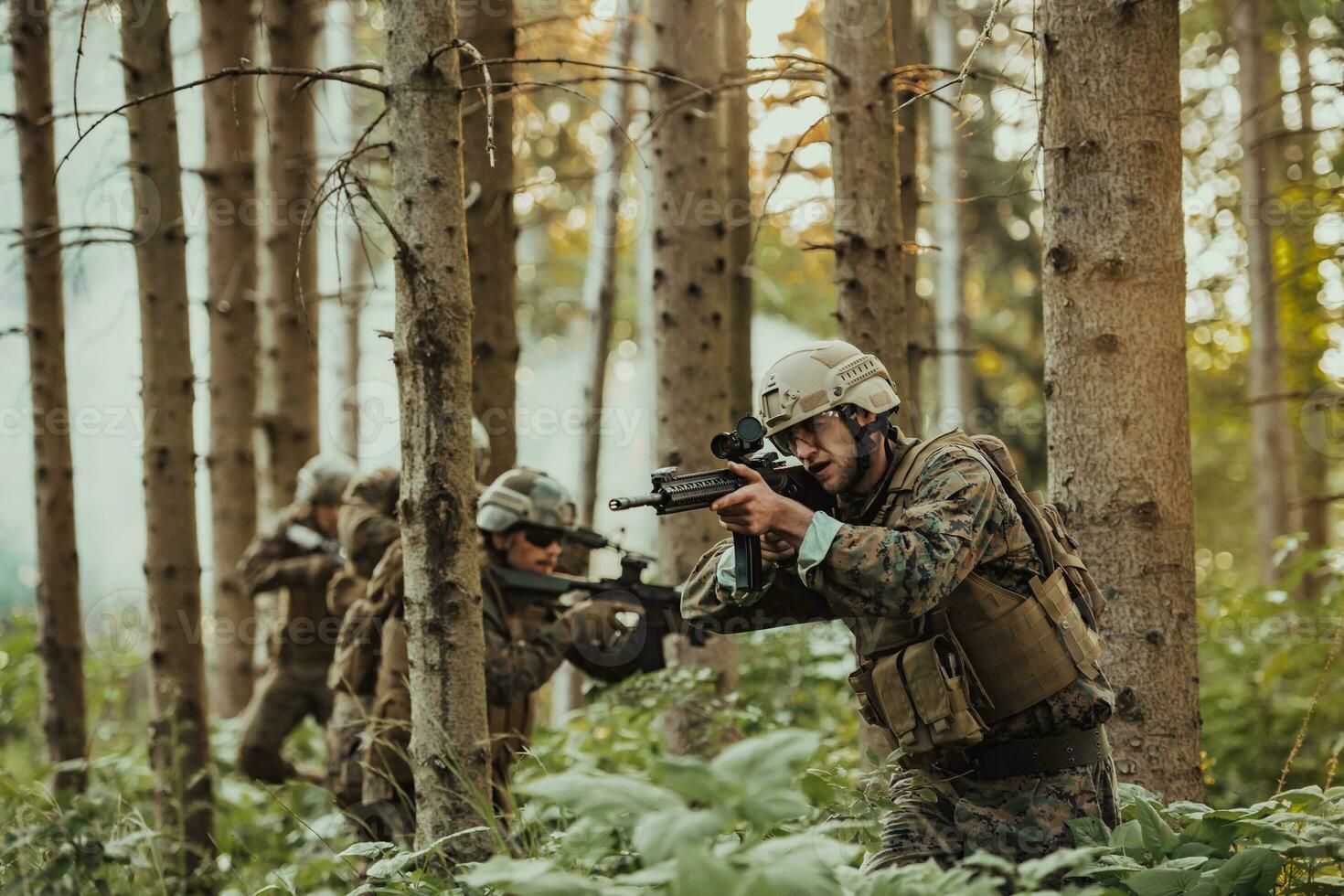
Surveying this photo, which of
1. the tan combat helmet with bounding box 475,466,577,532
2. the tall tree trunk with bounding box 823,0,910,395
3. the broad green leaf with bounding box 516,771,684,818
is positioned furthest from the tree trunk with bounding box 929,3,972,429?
the broad green leaf with bounding box 516,771,684,818

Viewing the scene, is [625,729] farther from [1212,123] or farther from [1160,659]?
[1212,123]

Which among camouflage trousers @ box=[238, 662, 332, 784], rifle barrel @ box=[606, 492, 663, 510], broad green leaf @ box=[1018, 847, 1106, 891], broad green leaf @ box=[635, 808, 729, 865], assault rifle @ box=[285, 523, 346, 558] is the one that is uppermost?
rifle barrel @ box=[606, 492, 663, 510]

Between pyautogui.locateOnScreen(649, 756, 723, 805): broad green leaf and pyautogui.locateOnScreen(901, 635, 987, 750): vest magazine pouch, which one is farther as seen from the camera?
pyautogui.locateOnScreen(901, 635, 987, 750): vest magazine pouch

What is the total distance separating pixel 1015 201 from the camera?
53.3 ft

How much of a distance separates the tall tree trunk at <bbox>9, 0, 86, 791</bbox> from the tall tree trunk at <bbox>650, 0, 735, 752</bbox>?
3.44m

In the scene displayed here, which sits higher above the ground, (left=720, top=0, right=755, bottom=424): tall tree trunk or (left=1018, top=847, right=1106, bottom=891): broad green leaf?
(left=720, top=0, right=755, bottom=424): tall tree trunk

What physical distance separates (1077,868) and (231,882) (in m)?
4.55

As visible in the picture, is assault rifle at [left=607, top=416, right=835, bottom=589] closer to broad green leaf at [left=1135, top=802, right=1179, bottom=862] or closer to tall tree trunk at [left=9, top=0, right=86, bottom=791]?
broad green leaf at [left=1135, top=802, right=1179, bottom=862]

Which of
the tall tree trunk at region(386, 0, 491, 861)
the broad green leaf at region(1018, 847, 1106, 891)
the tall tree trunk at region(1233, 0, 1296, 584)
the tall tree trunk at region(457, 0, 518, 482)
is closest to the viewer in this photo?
the broad green leaf at region(1018, 847, 1106, 891)

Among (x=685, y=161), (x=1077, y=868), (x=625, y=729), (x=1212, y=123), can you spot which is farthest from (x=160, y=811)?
(x=1212, y=123)

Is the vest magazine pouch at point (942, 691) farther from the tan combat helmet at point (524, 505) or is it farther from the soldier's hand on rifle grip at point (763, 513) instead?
the tan combat helmet at point (524, 505)

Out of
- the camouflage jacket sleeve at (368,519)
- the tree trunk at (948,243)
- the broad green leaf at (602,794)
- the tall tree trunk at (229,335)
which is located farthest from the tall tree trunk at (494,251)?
the tree trunk at (948,243)

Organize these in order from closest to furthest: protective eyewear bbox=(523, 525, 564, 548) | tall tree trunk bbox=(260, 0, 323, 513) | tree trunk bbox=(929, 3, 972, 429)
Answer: protective eyewear bbox=(523, 525, 564, 548) < tall tree trunk bbox=(260, 0, 323, 513) < tree trunk bbox=(929, 3, 972, 429)

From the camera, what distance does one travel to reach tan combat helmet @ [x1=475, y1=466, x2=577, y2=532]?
5152mm
